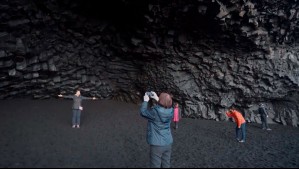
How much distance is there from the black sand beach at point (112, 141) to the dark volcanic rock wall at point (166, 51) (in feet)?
6.61

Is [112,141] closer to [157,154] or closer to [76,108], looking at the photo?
[76,108]

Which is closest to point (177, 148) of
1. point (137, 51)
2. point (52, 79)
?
point (137, 51)

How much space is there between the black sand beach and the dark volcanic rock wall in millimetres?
2015

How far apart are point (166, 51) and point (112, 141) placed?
8.69m

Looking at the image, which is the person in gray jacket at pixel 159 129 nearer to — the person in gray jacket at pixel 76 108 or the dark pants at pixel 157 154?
the dark pants at pixel 157 154

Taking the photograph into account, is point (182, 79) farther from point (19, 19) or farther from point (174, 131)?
point (19, 19)

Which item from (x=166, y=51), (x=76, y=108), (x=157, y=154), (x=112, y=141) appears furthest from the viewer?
(x=166, y=51)

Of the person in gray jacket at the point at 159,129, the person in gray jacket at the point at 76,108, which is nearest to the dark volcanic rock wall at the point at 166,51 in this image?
the person in gray jacket at the point at 76,108

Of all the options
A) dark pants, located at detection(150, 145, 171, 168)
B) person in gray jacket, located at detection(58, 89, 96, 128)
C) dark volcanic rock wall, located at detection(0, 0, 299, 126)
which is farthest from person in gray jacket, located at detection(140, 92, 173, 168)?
dark volcanic rock wall, located at detection(0, 0, 299, 126)

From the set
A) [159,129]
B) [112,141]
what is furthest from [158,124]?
[112,141]

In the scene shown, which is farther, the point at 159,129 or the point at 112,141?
the point at 112,141

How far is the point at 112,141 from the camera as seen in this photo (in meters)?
10.1

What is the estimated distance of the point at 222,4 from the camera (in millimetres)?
13469

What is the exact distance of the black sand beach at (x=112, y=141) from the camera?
796 centimetres
